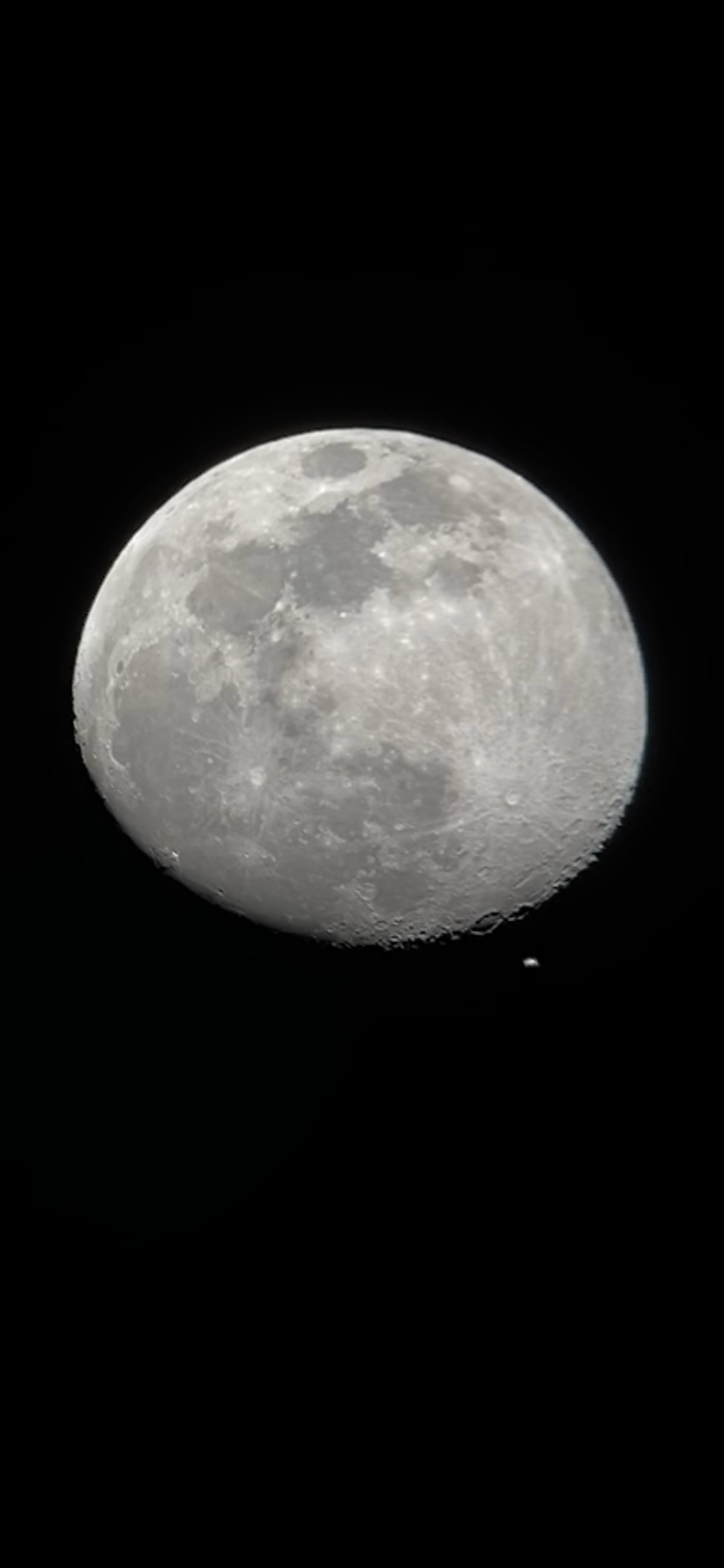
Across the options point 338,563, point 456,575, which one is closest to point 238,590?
point 338,563

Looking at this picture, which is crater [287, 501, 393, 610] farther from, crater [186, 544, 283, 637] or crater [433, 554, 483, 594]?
crater [433, 554, 483, 594]

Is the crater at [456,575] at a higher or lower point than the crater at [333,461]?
lower

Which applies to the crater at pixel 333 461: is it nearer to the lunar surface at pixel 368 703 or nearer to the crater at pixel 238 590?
the lunar surface at pixel 368 703

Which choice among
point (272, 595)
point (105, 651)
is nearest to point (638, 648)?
point (272, 595)

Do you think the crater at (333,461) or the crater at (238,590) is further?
the crater at (333,461)

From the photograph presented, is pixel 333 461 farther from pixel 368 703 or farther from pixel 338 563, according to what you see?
pixel 368 703

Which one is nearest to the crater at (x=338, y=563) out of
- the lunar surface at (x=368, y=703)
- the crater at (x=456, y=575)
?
the lunar surface at (x=368, y=703)
